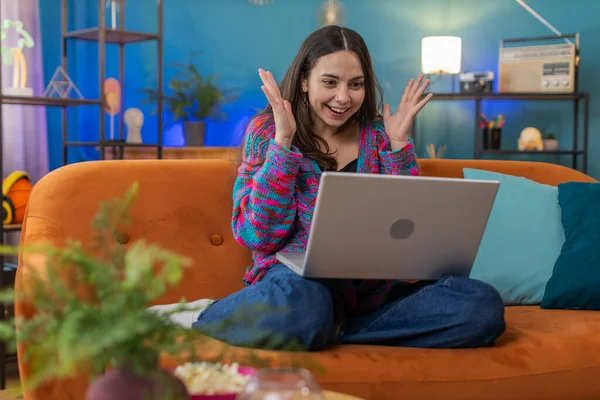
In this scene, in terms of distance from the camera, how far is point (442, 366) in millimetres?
1549

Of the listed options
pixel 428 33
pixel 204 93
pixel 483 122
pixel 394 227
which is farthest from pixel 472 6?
pixel 394 227

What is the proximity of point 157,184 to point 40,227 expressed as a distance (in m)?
0.32

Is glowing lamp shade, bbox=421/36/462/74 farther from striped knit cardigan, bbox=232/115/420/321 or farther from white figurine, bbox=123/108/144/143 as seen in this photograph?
striped knit cardigan, bbox=232/115/420/321

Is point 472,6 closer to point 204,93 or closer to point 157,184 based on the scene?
point 204,93

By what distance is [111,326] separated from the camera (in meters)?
0.78

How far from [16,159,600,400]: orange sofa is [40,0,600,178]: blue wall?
284cm

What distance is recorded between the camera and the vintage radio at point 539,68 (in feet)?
15.3

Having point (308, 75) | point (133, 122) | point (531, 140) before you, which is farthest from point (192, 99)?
point (308, 75)

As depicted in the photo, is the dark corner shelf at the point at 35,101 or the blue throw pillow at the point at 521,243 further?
the dark corner shelf at the point at 35,101

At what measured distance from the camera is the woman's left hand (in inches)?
77.1

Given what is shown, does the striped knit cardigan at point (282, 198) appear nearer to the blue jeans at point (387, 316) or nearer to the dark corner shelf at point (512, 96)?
the blue jeans at point (387, 316)

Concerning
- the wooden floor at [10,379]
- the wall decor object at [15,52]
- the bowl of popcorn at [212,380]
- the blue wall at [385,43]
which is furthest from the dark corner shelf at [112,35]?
the bowl of popcorn at [212,380]

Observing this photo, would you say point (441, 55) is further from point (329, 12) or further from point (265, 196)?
point (265, 196)

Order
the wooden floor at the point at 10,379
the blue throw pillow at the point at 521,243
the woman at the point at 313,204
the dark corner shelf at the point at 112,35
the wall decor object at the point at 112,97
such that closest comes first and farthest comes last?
the woman at the point at 313,204, the blue throw pillow at the point at 521,243, the wooden floor at the point at 10,379, the dark corner shelf at the point at 112,35, the wall decor object at the point at 112,97
